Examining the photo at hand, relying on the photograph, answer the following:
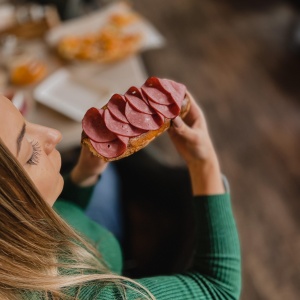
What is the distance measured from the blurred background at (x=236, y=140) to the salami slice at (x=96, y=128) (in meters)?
0.38

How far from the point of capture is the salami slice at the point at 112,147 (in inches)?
33.6

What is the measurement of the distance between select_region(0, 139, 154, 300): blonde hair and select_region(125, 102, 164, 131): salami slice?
30 centimetres

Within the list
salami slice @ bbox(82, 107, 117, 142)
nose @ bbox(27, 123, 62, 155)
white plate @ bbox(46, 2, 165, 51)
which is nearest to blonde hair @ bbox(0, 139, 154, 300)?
nose @ bbox(27, 123, 62, 155)

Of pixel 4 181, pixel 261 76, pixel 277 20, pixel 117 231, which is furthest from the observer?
pixel 277 20

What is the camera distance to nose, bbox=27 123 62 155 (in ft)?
2.40

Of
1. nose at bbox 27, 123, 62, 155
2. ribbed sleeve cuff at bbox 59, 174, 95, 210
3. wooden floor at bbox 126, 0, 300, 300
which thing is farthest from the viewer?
wooden floor at bbox 126, 0, 300, 300

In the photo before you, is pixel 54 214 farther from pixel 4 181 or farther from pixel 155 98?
pixel 155 98

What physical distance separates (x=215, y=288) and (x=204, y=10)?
11.3ft

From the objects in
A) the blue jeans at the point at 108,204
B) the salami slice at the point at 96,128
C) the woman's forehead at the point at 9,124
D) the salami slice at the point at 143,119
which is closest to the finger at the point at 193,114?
the salami slice at the point at 143,119

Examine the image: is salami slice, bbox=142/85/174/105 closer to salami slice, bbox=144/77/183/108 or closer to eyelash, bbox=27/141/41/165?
salami slice, bbox=144/77/183/108

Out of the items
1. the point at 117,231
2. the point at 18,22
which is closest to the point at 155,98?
the point at 117,231

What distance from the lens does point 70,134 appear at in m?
1.38

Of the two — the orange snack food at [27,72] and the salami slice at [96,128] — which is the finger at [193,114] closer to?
the salami slice at [96,128]

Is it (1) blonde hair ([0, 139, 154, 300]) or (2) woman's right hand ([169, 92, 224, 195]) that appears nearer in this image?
(1) blonde hair ([0, 139, 154, 300])
